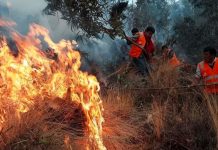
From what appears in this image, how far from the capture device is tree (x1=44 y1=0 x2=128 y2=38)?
6562mm

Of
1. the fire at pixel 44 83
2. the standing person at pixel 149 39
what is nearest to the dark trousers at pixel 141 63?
the standing person at pixel 149 39

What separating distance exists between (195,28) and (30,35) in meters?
11.0

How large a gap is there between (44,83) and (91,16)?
2058mm

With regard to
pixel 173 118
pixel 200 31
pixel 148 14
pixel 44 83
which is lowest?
pixel 173 118

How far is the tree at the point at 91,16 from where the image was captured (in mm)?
6562

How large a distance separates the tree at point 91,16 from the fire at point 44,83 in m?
1.30

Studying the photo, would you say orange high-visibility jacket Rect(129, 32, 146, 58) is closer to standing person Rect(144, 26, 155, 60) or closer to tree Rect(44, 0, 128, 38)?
standing person Rect(144, 26, 155, 60)

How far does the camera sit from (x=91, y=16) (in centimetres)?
669

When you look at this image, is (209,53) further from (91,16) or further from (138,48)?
(138,48)

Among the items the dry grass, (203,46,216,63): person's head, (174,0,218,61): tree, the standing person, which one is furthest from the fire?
(174,0,218,61): tree

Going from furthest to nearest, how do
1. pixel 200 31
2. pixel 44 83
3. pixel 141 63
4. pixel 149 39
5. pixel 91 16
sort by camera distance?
1. pixel 200 31
2. pixel 149 39
3. pixel 141 63
4. pixel 91 16
5. pixel 44 83

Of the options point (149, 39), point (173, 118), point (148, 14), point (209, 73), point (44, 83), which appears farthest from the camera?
point (148, 14)

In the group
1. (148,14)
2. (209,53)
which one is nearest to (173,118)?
(209,53)

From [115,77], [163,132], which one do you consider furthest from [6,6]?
[163,132]
